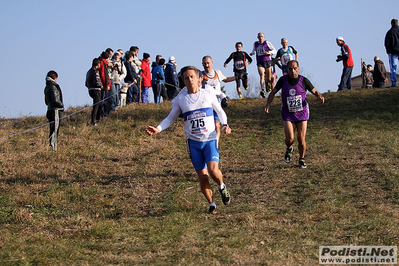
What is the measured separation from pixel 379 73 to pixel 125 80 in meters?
10.8

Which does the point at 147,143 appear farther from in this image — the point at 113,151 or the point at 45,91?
the point at 45,91

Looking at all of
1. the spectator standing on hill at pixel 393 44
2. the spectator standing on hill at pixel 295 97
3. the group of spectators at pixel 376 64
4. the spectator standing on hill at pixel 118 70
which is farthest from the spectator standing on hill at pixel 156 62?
the spectator standing on hill at pixel 295 97

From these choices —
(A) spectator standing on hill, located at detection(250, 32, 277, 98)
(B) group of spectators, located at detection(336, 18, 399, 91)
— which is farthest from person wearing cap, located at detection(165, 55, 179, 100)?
(B) group of spectators, located at detection(336, 18, 399, 91)

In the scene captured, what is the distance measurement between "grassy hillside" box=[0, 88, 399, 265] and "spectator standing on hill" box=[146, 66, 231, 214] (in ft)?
2.01

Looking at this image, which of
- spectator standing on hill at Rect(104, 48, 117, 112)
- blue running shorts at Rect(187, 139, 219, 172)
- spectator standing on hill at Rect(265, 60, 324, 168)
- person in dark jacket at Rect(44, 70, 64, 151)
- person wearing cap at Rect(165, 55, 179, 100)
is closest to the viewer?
blue running shorts at Rect(187, 139, 219, 172)

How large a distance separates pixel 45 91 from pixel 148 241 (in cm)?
732

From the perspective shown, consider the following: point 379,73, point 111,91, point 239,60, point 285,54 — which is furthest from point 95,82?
point 379,73

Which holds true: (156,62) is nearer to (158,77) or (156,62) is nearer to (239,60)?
(158,77)

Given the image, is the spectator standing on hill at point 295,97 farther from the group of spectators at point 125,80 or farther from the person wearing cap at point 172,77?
the person wearing cap at point 172,77

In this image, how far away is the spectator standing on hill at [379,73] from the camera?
850 inches

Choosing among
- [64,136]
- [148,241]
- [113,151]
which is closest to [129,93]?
[64,136]

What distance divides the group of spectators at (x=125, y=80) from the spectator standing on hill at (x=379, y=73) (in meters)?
8.43

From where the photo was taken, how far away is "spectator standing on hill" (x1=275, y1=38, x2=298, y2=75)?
18.7 meters

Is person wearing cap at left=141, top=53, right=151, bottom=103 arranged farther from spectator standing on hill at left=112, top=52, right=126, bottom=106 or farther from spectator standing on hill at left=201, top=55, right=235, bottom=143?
spectator standing on hill at left=201, top=55, right=235, bottom=143
